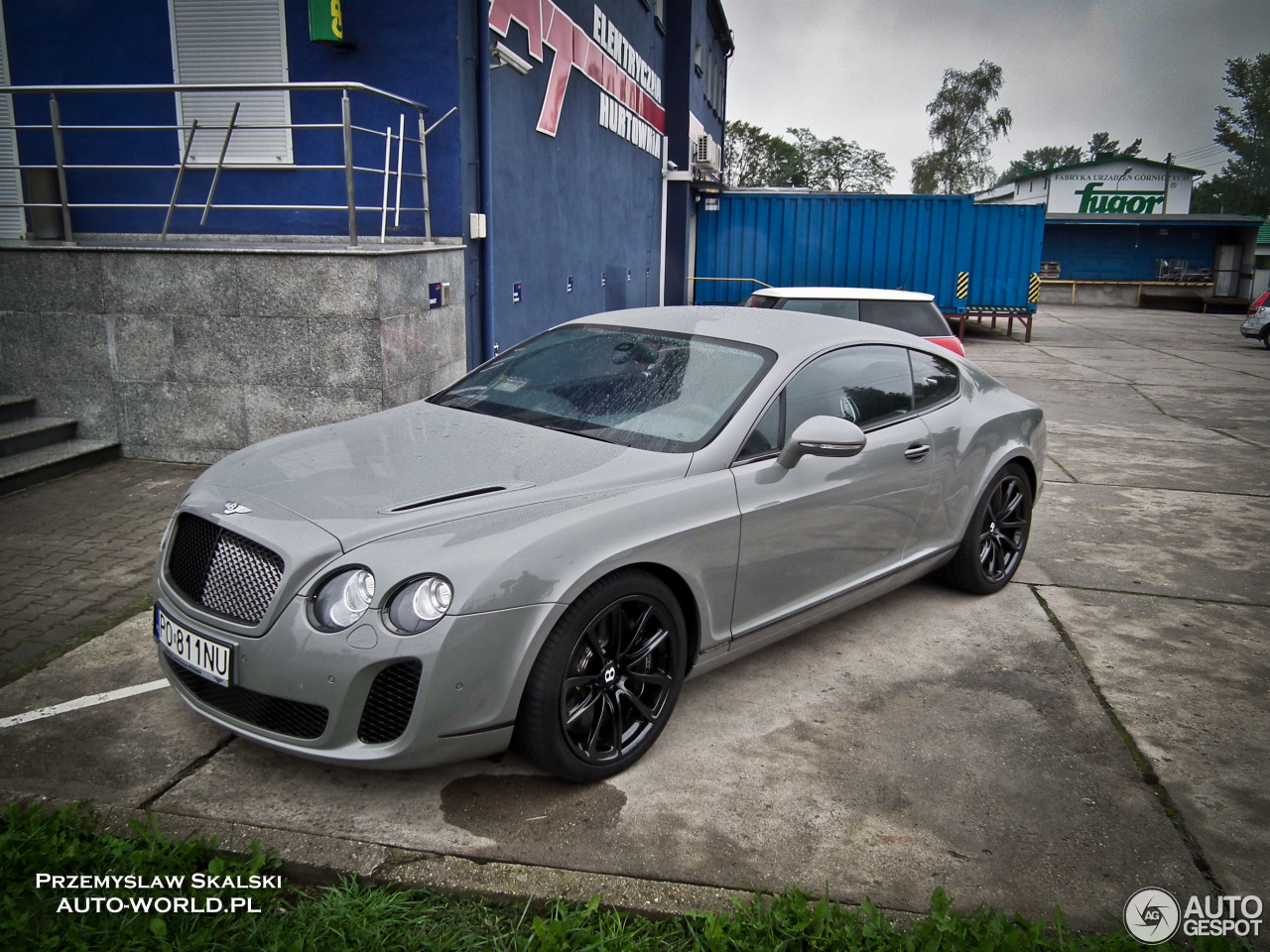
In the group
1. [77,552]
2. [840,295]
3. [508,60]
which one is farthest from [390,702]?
[508,60]

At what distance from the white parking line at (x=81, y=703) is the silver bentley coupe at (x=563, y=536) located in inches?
23.8

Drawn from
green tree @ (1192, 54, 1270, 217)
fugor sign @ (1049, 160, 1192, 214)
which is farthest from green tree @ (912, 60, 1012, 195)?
green tree @ (1192, 54, 1270, 217)

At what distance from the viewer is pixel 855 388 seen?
428 cm

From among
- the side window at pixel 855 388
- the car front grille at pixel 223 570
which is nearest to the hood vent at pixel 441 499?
the car front grille at pixel 223 570

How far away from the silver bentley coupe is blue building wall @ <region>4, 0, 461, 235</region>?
5.10m

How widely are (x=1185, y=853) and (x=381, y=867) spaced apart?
7.88ft

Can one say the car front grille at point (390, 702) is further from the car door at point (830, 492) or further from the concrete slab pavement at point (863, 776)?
the car door at point (830, 492)

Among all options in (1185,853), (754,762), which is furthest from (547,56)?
(1185,853)

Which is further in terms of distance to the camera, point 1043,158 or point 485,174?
point 1043,158

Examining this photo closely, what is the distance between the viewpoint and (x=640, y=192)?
1828cm

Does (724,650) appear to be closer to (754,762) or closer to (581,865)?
(754,762)

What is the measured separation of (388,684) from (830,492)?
6.39 ft

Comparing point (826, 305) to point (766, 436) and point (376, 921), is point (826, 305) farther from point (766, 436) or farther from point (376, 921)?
point (376, 921)

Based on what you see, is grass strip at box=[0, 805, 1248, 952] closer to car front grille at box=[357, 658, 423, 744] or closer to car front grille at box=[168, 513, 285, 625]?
car front grille at box=[357, 658, 423, 744]
